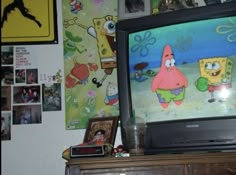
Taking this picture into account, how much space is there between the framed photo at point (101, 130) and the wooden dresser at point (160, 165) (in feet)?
1.05

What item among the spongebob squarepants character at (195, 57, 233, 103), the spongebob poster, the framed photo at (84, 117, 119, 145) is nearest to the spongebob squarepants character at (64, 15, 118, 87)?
the spongebob poster

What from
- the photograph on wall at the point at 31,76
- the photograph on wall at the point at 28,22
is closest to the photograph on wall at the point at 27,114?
the photograph on wall at the point at 31,76

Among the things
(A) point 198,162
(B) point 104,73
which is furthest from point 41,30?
(A) point 198,162

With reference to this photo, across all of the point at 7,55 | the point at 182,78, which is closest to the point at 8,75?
the point at 7,55

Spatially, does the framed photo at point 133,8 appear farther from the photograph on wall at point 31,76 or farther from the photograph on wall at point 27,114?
the photograph on wall at point 27,114

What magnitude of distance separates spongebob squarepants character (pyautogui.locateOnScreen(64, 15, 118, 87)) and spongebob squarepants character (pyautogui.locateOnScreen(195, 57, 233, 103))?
22.2 inches

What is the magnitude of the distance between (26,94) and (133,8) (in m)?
0.74

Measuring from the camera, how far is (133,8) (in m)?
1.89

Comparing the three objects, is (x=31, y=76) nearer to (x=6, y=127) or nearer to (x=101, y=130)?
(x=6, y=127)

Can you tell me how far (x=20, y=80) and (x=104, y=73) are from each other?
454mm

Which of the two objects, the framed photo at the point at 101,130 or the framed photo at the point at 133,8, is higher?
the framed photo at the point at 133,8

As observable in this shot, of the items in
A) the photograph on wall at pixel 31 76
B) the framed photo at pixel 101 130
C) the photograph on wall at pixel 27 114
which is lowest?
the framed photo at pixel 101 130

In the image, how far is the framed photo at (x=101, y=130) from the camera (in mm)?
1633

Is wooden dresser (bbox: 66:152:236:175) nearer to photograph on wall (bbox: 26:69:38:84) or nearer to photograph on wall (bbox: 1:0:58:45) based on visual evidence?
photograph on wall (bbox: 26:69:38:84)
